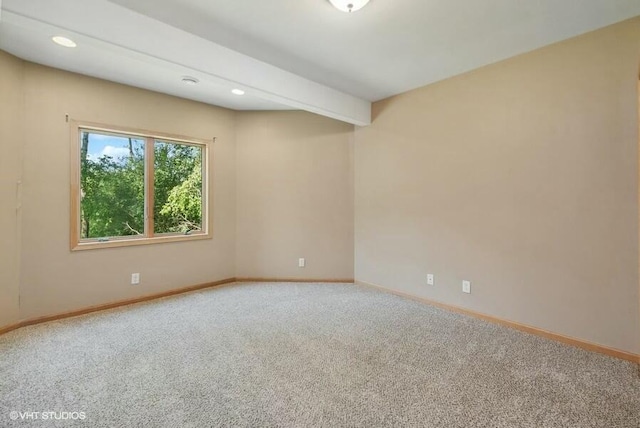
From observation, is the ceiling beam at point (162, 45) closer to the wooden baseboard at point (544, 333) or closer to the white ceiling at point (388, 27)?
the white ceiling at point (388, 27)

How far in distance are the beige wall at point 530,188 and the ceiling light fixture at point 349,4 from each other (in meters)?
1.68

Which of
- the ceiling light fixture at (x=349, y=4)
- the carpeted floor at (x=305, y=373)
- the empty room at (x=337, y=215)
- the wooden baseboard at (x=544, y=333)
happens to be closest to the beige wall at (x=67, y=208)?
the empty room at (x=337, y=215)

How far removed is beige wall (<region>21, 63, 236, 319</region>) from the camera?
9.26ft

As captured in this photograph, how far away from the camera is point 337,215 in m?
4.32

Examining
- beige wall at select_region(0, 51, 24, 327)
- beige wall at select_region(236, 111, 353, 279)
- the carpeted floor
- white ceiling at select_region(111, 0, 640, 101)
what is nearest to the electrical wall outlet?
the carpeted floor

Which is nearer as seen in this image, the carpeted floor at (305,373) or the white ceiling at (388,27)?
the carpeted floor at (305,373)

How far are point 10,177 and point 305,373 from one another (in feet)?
10.4

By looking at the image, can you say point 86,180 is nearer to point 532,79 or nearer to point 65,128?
point 65,128

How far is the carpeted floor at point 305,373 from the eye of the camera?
5.31 ft

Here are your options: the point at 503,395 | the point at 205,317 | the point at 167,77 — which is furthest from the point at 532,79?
the point at 205,317

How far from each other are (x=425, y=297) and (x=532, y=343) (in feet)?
3.79

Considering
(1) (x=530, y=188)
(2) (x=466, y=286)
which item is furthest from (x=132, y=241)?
(1) (x=530, y=188)

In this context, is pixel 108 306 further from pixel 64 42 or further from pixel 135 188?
pixel 64 42

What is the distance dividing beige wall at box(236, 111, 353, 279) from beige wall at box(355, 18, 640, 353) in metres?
0.74
